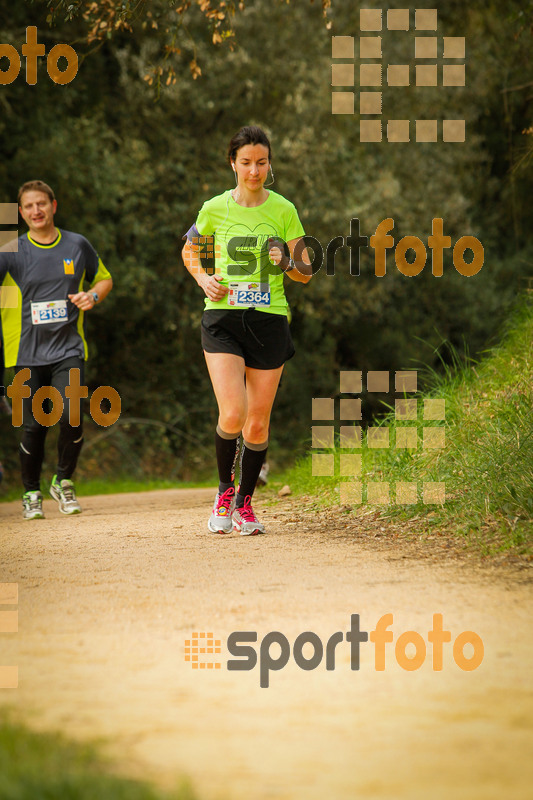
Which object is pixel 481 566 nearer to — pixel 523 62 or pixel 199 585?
pixel 199 585

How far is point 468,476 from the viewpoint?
6.01m

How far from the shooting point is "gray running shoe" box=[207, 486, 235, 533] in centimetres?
605

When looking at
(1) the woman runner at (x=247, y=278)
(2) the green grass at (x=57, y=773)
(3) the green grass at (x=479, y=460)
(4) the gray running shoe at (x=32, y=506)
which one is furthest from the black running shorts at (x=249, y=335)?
(2) the green grass at (x=57, y=773)

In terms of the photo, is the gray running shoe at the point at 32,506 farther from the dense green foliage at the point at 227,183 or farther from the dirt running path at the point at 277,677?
the dense green foliage at the point at 227,183

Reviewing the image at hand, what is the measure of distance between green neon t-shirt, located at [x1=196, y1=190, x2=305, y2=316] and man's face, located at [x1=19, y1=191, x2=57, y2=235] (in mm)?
2206

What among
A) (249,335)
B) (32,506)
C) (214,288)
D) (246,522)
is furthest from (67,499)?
(214,288)

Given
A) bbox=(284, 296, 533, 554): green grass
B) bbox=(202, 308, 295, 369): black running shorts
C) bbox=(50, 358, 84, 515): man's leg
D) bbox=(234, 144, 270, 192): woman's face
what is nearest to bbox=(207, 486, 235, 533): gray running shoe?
bbox=(202, 308, 295, 369): black running shorts

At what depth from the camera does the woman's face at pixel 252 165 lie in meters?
5.65

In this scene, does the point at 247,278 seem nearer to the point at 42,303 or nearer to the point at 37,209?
the point at 42,303

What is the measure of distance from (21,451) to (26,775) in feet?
18.7

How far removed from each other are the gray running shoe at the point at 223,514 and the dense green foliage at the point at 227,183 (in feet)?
28.4

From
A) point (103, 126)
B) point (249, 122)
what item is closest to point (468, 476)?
point (103, 126)

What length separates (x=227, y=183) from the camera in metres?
16.8

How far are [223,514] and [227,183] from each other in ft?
A: 37.8
